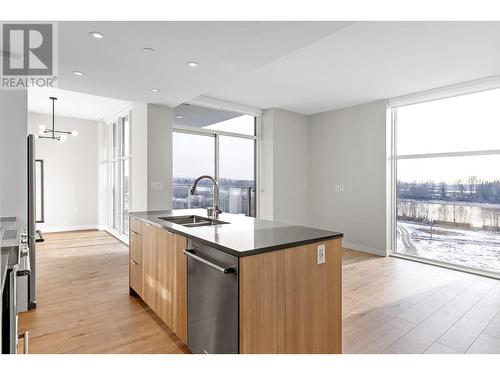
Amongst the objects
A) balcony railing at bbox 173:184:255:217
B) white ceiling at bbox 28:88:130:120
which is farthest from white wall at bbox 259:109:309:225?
white ceiling at bbox 28:88:130:120

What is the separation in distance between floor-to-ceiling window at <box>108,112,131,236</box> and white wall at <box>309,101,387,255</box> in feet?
12.1

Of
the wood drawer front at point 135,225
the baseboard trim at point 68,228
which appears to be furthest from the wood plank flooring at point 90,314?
the baseboard trim at point 68,228

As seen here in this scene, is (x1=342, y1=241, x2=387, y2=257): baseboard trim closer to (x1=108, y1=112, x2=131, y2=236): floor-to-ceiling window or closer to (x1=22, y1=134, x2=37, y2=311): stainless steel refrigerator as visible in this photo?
(x1=108, y1=112, x2=131, y2=236): floor-to-ceiling window

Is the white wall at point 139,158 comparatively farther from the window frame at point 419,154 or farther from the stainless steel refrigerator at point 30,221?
the window frame at point 419,154

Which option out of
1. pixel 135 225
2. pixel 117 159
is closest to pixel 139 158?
pixel 135 225

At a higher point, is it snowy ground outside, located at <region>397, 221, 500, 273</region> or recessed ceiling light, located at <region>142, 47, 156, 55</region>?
Answer: recessed ceiling light, located at <region>142, 47, 156, 55</region>

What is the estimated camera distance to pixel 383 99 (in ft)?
16.0

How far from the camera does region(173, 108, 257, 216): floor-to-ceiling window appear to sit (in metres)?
4.99

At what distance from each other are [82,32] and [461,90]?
181 inches

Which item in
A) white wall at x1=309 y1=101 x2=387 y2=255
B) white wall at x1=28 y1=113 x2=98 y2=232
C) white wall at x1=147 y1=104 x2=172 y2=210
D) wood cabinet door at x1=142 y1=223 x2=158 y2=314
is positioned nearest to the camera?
wood cabinet door at x1=142 y1=223 x2=158 y2=314

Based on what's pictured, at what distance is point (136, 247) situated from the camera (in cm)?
293

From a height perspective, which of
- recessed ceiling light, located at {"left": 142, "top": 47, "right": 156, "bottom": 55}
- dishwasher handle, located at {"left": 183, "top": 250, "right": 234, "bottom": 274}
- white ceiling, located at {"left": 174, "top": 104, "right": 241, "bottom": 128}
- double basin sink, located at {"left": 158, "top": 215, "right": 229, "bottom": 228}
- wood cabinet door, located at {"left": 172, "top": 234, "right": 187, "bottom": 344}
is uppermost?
white ceiling, located at {"left": 174, "top": 104, "right": 241, "bottom": 128}

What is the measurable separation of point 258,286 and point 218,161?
406 cm

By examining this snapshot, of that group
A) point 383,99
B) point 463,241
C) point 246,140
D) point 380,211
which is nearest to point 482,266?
point 463,241
